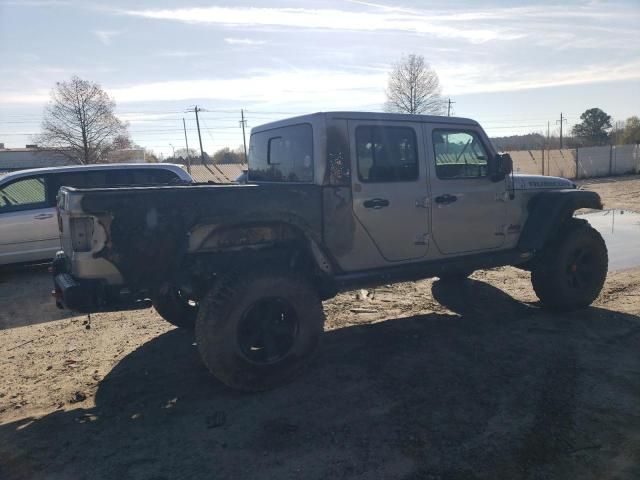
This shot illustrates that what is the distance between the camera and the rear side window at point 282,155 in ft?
14.0

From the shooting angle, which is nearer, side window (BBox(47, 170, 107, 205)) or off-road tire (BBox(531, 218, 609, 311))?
off-road tire (BBox(531, 218, 609, 311))


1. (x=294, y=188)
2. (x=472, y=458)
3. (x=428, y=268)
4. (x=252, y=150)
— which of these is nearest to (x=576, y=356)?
(x=428, y=268)

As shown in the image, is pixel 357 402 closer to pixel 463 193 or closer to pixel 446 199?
pixel 446 199

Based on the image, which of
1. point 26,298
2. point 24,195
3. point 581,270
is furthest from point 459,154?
point 24,195

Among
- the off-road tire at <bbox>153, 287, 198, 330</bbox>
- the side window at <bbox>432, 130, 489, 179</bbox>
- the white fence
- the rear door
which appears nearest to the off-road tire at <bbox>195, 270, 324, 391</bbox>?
the off-road tire at <bbox>153, 287, 198, 330</bbox>

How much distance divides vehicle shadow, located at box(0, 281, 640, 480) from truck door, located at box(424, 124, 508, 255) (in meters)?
0.98

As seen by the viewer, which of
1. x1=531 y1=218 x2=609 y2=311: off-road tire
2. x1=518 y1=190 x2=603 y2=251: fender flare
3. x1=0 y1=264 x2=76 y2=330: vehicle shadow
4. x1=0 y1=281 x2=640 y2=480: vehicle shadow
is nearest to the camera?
x1=0 y1=281 x2=640 y2=480: vehicle shadow

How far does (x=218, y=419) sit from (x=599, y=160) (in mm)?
32646

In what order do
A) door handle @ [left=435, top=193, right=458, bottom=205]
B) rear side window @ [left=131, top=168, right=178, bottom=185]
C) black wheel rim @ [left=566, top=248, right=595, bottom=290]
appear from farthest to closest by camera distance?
rear side window @ [left=131, top=168, right=178, bottom=185]
black wheel rim @ [left=566, top=248, right=595, bottom=290]
door handle @ [left=435, top=193, right=458, bottom=205]

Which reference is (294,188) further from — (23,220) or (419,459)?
(23,220)

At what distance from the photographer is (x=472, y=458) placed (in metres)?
2.73

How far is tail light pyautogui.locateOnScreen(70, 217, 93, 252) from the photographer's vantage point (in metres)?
3.26

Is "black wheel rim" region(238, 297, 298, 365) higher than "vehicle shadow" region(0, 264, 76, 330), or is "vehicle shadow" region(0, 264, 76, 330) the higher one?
"black wheel rim" region(238, 297, 298, 365)

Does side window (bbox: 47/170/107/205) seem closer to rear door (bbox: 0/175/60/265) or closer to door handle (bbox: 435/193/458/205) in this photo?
rear door (bbox: 0/175/60/265)
